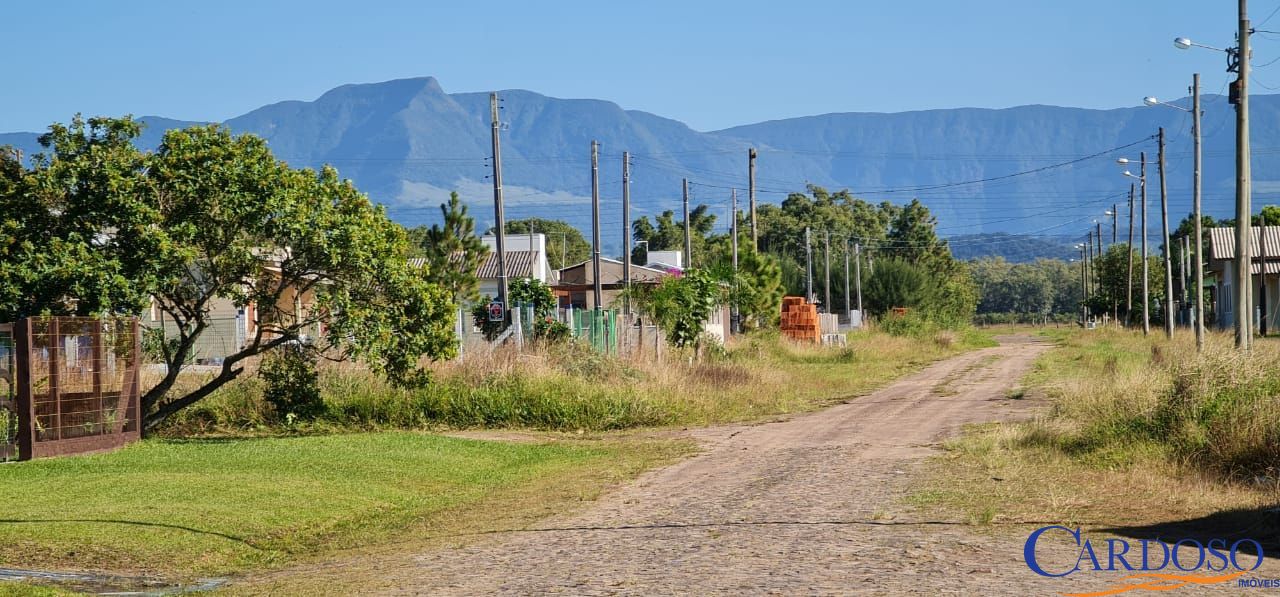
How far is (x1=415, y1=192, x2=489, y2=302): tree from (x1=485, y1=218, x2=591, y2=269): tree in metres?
55.1

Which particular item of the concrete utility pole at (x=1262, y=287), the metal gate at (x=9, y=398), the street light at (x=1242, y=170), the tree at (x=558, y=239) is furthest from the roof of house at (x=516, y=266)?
the tree at (x=558, y=239)

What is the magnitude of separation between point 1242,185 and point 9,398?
67.1 feet

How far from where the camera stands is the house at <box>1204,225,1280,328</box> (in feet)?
194

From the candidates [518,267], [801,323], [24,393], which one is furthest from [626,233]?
[24,393]

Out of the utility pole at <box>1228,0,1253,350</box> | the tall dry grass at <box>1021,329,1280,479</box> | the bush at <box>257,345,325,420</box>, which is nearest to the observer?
the tall dry grass at <box>1021,329,1280,479</box>

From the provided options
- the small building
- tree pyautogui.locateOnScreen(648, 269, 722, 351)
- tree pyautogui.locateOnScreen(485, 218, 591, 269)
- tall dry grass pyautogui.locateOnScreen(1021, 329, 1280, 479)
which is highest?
tree pyautogui.locateOnScreen(485, 218, 591, 269)

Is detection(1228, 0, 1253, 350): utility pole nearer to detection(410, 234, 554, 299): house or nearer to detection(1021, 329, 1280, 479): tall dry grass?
detection(1021, 329, 1280, 479): tall dry grass

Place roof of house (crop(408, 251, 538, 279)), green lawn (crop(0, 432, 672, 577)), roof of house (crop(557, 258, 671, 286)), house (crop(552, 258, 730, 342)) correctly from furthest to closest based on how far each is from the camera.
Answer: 1. roof of house (crop(557, 258, 671, 286))
2. roof of house (crop(408, 251, 538, 279))
3. house (crop(552, 258, 730, 342))
4. green lawn (crop(0, 432, 672, 577))

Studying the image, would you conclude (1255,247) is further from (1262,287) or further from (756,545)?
(756,545)

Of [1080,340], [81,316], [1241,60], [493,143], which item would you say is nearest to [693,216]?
[1080,340]

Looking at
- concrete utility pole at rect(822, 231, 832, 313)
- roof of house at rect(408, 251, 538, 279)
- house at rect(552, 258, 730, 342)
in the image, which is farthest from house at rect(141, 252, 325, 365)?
concrete utility pole at rect(822, 231, 832, 313)

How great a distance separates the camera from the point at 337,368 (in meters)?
22.8

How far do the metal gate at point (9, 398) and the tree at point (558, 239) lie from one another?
91409mm

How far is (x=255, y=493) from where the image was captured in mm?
13461
